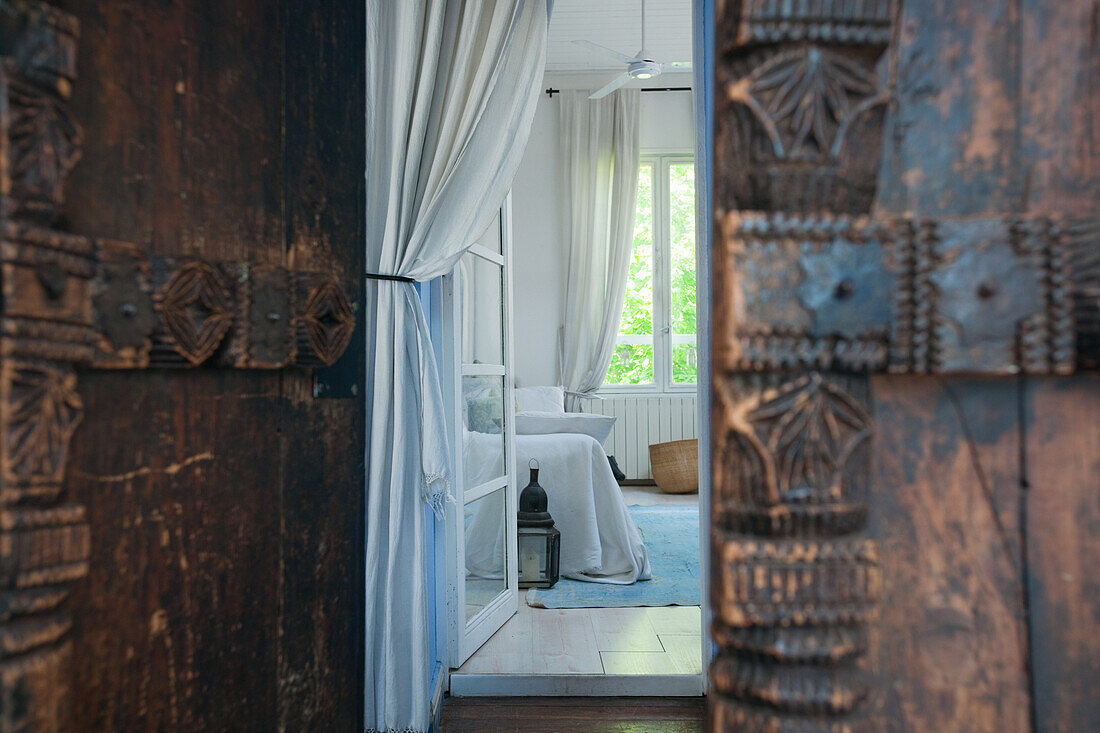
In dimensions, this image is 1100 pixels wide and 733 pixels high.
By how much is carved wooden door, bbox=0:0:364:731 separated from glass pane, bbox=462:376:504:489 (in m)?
1.55

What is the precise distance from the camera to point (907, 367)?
65 centimetres

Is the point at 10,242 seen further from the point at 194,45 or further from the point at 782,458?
the point at 782,458

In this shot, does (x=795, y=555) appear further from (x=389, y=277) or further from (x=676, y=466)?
(x=676, y=466)

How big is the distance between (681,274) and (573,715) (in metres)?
5.08

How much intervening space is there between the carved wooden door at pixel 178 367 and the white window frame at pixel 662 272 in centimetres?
580

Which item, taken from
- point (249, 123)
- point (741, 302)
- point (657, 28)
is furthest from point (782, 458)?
point (657, 28)

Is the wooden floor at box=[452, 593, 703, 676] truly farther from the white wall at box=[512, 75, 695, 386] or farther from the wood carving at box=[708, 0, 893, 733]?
the white wall at box=[512, 75, 695, 386]

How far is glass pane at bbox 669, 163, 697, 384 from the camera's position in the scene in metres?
6.89

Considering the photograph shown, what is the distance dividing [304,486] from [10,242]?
1.82ft

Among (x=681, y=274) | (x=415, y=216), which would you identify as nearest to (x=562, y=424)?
(x=415, y=216)

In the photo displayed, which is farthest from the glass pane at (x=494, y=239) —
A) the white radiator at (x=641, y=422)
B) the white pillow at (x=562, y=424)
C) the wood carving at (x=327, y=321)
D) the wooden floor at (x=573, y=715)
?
the white radiator at (x=641, y=422)

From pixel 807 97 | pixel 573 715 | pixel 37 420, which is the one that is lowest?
pixel 573 715

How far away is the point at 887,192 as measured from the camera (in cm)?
69

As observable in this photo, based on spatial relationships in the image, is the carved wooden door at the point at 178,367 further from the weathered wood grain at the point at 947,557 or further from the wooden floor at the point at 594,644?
the wooden floor at the point at 594,644
